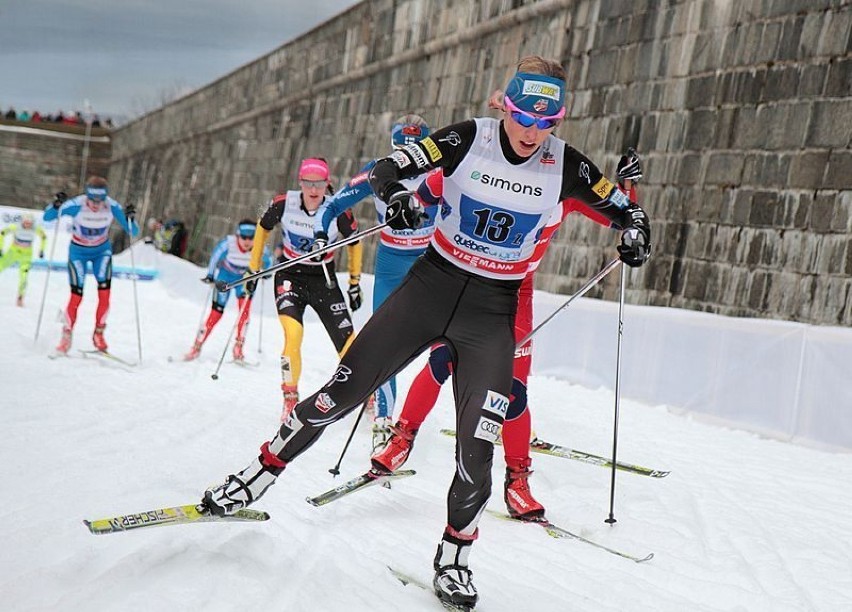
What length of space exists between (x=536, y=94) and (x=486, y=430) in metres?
1.34

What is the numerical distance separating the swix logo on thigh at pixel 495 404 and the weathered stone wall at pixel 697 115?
5572 mm

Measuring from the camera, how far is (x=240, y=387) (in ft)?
29.4

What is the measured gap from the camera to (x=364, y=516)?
4.67 meters

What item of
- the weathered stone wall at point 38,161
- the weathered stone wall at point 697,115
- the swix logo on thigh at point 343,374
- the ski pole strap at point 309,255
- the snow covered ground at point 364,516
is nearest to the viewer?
the snow covered ground at point 364,516

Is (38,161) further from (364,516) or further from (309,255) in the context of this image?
(309,255)

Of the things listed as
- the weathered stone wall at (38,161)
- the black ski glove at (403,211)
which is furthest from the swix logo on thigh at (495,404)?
the weathered stone wall at (38,161)

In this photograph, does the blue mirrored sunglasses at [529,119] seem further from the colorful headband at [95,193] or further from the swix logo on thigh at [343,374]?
the colorful headband at [95,193]

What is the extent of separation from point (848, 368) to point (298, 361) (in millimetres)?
4344

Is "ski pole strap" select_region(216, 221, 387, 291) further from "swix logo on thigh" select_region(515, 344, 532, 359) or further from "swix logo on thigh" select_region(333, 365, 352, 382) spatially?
"swix logo on thigh" select_region(515, 344, 532, 359)

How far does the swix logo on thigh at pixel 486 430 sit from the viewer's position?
3646 millimetres

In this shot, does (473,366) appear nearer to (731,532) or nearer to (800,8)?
(731,532)

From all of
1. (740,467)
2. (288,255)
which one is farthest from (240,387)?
(740,467)

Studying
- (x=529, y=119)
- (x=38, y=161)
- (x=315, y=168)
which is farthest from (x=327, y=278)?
(x=38, y=161)

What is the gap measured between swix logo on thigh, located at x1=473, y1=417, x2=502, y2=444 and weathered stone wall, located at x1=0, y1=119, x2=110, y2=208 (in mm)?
48051
